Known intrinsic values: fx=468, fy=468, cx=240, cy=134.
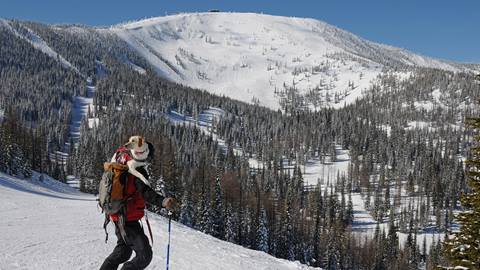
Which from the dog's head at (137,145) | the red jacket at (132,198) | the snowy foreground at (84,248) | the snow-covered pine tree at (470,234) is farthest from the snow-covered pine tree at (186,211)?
the dog's head at (137,145)

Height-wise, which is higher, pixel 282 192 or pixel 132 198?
pixel 132 198

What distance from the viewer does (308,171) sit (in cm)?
19362

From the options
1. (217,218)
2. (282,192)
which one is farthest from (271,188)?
(217,218)

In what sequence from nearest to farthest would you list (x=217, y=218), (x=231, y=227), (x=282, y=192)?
1. (x=217, y=218)
2. (x=231, y=227)
3. (x=282, y=192)

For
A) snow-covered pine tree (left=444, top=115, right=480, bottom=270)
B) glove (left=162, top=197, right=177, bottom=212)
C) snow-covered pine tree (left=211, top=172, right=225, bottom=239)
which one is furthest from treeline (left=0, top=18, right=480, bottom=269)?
glove (left=162, top=197, right=177, bottom=212)

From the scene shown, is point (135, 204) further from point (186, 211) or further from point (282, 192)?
point (282, 192)

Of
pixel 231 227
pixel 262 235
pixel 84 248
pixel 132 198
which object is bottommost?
pixel 262 235

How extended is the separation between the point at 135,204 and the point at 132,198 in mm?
126

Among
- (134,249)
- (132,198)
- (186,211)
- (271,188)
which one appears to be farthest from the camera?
(271,188)

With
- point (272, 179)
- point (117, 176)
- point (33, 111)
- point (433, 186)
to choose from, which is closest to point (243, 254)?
point (117, 176)

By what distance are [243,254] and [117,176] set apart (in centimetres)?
901

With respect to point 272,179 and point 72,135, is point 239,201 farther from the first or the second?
point 72,135

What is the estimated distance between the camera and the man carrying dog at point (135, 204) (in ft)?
23.6

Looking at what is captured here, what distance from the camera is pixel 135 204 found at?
23.9 feet
